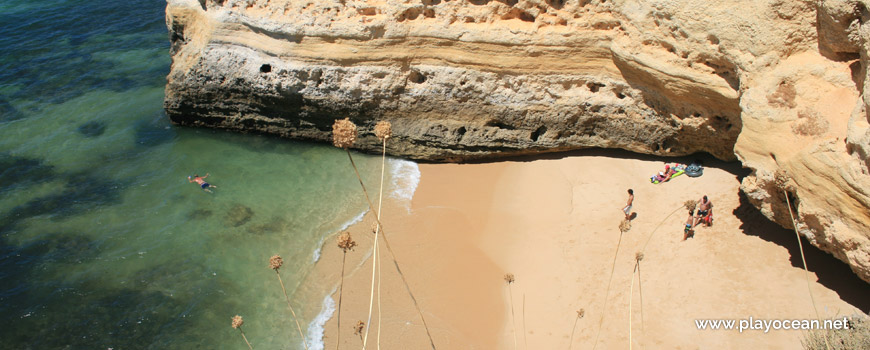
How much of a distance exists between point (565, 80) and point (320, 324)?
7.65 m

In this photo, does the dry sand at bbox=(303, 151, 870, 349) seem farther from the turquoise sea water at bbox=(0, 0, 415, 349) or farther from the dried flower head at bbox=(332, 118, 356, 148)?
the dried flower head at bbox=(332, 118, 356, 148)

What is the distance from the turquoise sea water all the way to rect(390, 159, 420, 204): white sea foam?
0.16ft

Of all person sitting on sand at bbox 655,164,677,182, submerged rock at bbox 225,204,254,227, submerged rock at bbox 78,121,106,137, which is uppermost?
person sitting on sand at bbox 655,164,677,182

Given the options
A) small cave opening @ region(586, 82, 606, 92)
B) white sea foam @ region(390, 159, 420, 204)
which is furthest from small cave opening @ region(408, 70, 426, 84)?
small cave opening @ region(586, 82, 606, 92)

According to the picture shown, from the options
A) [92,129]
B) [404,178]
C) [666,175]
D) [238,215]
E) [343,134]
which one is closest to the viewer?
[343,134]

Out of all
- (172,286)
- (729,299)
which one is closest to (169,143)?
(172,286)

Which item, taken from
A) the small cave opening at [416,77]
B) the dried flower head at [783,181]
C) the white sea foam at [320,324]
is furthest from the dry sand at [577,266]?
the small cave opening at [416,77]

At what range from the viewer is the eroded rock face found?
9.90m

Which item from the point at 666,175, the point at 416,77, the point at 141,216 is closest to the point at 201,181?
the point at 141,216

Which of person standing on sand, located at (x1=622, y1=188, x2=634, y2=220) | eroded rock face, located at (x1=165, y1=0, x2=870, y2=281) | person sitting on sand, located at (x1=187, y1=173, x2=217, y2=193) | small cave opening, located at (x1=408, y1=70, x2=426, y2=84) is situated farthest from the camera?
person sitting on sand, located at (x1=187, y1=173, x2=217, y2=193)

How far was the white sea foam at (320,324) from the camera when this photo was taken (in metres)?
12.1

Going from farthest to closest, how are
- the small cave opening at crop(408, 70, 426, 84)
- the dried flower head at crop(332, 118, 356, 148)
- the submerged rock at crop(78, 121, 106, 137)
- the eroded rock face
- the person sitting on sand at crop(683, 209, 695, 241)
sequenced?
the submerged rock at crop(78, 121, 106, 137) < the small cave opening at crop(408, 70, 426, 84) < the person sitting on sand at crop(683, 209, 695, 241) < the eroded rock face < the dried flower head at crop(332, 118, 356, 148)

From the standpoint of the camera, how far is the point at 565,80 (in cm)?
1375

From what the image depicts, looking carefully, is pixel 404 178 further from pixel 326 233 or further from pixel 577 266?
pixel 577 266
